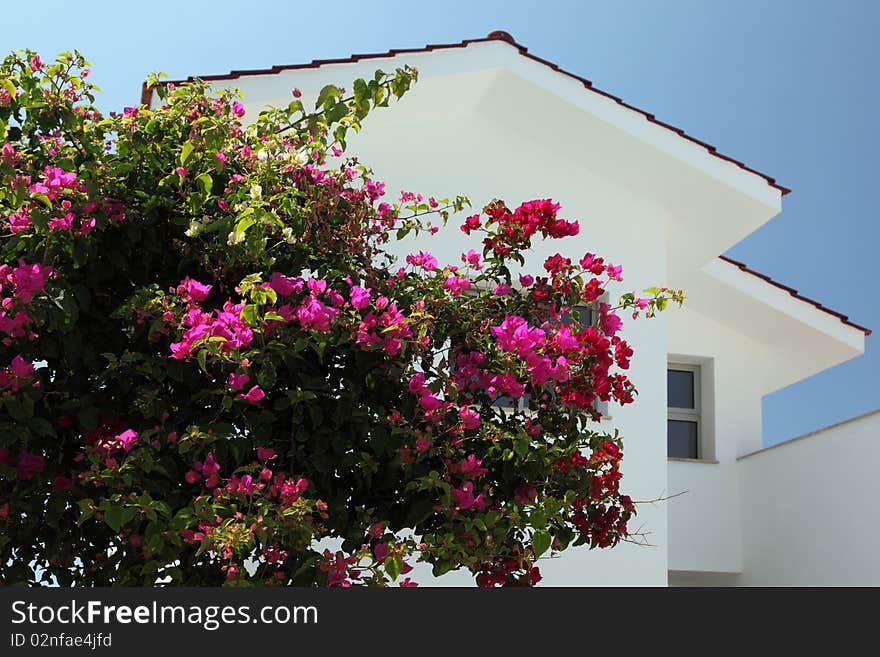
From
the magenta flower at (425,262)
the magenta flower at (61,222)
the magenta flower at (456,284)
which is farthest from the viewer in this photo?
the magenta flower at (425,262)

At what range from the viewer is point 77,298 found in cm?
480

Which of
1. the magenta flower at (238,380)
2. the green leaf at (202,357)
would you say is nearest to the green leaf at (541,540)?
the magenta flower at (238,380)

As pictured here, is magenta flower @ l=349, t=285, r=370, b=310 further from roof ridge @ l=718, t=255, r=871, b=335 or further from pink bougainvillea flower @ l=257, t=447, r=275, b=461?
roof ridge @ l=718, t=255, r=871, b=335

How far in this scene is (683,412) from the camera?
14.0 m

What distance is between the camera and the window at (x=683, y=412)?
45.5 feet

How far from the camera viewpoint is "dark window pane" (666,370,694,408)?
46.0ft

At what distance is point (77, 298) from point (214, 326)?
0.77 m

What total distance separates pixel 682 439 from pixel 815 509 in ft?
7.28

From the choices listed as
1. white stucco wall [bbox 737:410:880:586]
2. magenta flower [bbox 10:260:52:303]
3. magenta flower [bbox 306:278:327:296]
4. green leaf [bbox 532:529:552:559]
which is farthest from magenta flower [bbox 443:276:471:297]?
white stucco wall [bbox 737:410:880:586]

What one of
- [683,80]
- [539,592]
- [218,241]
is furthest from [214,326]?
[683,80]

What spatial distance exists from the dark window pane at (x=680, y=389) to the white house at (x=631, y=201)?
1212mm

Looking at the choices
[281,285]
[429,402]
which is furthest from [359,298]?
[429,402]

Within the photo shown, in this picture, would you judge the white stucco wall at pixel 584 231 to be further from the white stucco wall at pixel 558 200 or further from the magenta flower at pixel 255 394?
the magenta flower at pixel 255 394

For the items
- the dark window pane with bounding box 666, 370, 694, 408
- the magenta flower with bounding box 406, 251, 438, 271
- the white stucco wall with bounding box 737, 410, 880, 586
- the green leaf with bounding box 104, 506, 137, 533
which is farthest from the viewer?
the dark window pane with bounding box 666, 370, 694, 408
